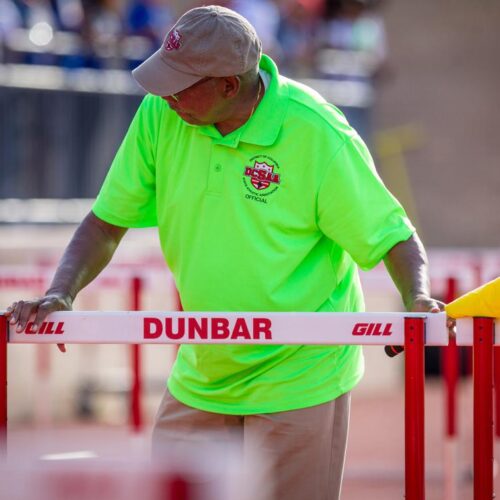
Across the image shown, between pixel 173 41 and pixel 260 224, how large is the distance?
1.95ft

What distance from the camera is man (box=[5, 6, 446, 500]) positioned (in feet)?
12.0

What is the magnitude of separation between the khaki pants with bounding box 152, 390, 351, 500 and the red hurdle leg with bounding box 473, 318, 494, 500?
56cm

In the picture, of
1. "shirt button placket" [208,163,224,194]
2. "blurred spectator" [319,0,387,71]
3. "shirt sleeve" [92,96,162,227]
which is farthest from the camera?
"blurred spectator" [319,0,387,71]

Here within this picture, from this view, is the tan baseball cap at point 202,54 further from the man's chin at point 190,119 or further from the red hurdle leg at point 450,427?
the red hurdle leg at point 450,427

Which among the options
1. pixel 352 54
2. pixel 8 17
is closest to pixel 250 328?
pixel 8 17

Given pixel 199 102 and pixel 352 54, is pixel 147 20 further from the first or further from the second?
pixel 199 102

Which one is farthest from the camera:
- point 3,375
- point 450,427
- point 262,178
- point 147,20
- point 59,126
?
point 147,20

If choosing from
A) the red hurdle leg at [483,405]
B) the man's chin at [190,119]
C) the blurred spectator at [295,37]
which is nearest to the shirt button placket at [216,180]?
the man's chin at [190,119]

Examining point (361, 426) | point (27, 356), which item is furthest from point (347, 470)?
point (27, 356)

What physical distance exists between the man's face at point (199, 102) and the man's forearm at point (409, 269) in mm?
668

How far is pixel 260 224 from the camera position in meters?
3.71

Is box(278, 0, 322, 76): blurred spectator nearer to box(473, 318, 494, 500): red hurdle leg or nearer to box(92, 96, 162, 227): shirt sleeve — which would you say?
box(92, 96, 162, 227): shirt sleeve

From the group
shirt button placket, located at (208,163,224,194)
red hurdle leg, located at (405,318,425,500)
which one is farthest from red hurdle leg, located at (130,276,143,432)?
red hurdle leg, located at (405,318,425,500)

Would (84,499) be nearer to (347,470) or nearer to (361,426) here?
(347,470)
